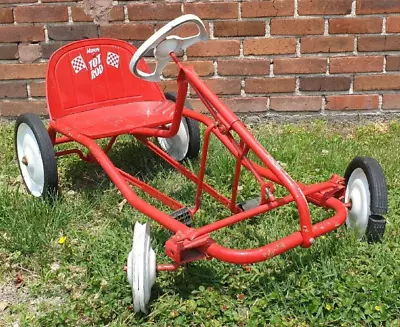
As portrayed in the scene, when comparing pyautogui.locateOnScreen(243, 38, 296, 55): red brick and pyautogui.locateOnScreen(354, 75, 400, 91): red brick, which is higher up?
pyautogui.locateOnScreen(243, 38, 296, 55): red brick

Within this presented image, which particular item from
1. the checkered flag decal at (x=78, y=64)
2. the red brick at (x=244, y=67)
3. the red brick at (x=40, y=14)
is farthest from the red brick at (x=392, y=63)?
the red brick at (x=40, y=14)

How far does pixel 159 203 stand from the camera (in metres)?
2.97

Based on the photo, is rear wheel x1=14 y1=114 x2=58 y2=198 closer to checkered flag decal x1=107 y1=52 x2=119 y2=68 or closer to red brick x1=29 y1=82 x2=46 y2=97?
checkered flag decal x1=107 y1=52 x2=119 y2=68

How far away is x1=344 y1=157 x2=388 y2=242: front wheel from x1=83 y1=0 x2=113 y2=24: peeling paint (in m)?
1.99

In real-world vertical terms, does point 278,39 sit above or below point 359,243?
above

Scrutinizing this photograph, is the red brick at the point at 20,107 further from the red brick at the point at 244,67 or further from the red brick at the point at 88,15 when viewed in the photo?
the red brick at the point at 244,67

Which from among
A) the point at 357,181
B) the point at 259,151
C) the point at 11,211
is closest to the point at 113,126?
the point at 11,211

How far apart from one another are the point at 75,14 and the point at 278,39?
4.28ft

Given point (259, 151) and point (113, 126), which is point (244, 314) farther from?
point (113, 126)

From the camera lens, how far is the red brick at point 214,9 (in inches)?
147

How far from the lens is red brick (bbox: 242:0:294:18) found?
3.70m

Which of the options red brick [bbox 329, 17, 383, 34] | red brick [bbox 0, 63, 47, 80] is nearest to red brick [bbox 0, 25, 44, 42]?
red brick [bbox 0, 63, 47, 80]

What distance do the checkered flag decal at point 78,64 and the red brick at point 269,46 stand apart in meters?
1.07

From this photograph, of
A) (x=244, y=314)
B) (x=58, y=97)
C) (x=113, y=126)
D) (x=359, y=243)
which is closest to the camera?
(x=244, y=314)
